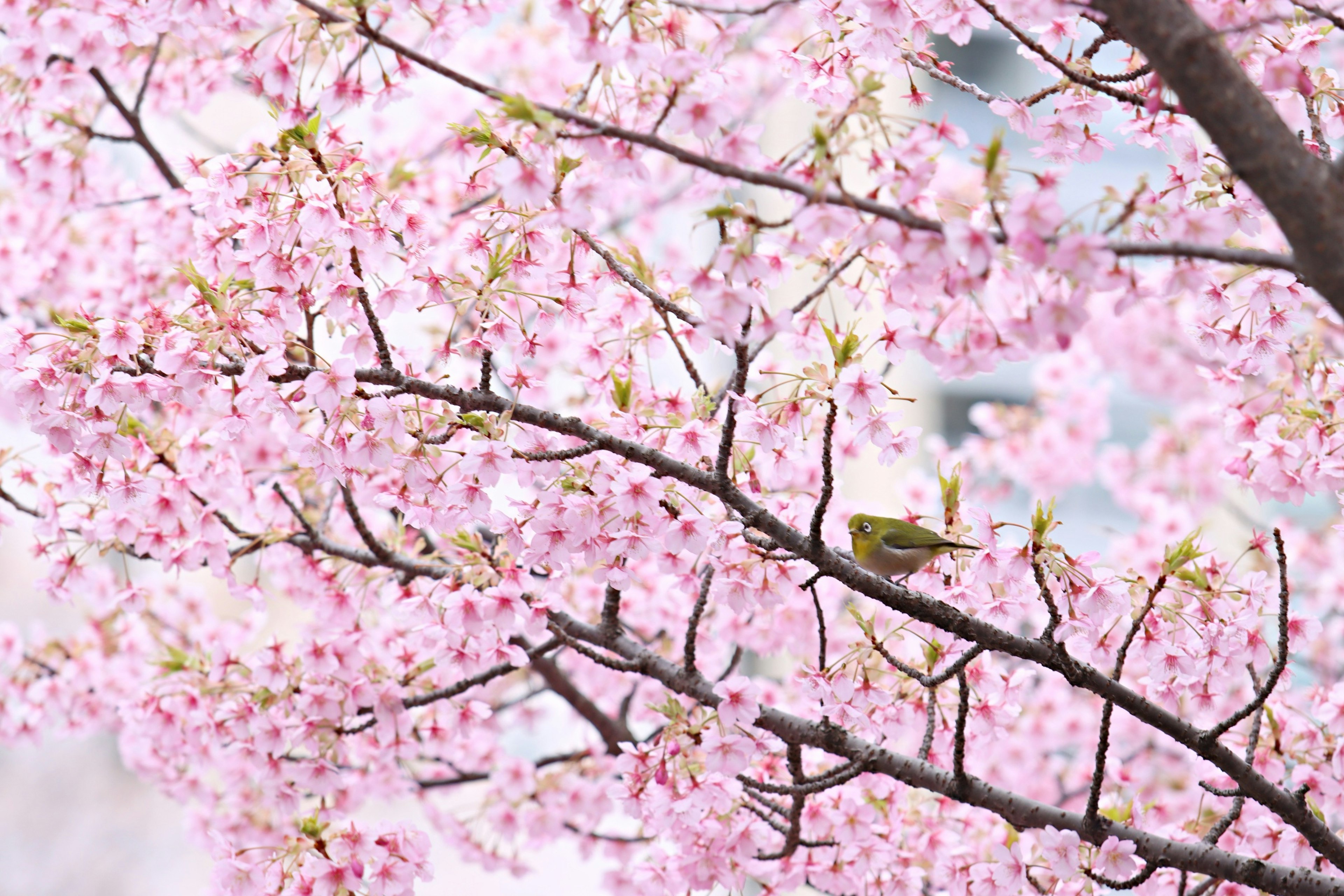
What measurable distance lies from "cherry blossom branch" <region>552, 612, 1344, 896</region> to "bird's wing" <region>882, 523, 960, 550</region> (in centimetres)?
36

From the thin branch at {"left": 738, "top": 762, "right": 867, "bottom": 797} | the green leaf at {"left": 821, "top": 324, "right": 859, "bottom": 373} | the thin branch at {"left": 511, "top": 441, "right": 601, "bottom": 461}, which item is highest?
the green leaf at {"left": 821, "top": 324, "right": 859, "bottom": 373}

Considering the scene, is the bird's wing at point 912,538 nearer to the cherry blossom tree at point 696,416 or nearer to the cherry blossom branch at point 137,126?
the cherry blossom tree at point 696,416

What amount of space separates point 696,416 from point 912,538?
1.51 ft

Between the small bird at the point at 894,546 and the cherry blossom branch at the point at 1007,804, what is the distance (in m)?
0.32

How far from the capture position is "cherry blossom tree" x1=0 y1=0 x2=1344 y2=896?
1.22 m

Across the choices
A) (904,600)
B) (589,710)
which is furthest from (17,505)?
(904,600)

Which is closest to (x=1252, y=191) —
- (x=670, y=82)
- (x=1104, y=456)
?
(x=670, y=82)

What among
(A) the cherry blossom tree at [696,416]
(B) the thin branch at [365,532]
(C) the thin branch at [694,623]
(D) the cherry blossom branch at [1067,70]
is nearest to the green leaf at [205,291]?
(A) the cherry blossom tree at [696,416]

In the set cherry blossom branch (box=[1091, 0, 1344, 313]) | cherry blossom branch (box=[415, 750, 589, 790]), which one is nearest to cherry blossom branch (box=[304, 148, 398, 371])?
cherry blossom branch (box=[1091, 0, 1344, 313])

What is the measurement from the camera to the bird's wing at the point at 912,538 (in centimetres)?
181

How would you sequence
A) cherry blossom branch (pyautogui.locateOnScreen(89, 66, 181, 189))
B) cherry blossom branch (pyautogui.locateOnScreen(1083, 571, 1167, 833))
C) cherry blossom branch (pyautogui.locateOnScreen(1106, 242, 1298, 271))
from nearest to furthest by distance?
cherry blossom branch (pyautogui.locateOnScreen(1106, 242, 1298, 271)) → cherry blossom branch (pyautogui.locateOnScreen(1083, 571, 1167, 833)) → cherry blossom branch (pyautogui.locateOnScreen(89, 66, 181, 189))

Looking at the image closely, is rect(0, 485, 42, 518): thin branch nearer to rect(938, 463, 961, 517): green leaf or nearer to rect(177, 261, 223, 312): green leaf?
rect(177, 261, 223, 312): green leaf

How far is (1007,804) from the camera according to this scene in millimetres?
1842

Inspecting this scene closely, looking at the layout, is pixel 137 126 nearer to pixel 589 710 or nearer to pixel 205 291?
pixel 205 291
